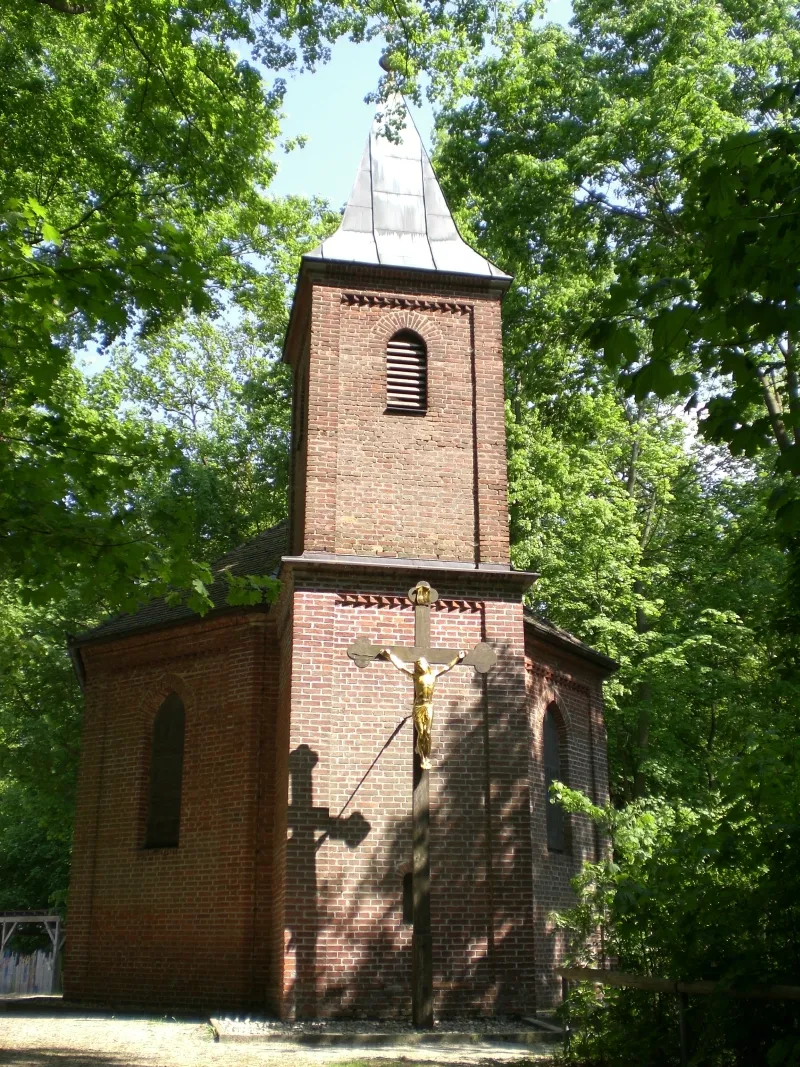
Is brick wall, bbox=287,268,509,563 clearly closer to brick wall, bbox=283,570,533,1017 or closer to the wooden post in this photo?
brick wall, bbox=283,570,533,1017

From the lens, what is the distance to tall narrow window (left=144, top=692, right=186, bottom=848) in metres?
15.5

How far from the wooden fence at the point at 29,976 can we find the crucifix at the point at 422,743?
2250 centimetres

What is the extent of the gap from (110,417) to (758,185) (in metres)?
19.6

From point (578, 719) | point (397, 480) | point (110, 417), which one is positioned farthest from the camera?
point (110, 417)

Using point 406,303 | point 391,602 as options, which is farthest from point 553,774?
point 406,303

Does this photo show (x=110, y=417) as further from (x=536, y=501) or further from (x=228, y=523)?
(x=536, y=501)

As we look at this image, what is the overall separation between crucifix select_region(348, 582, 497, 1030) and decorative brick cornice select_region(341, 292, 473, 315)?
4.97 metres

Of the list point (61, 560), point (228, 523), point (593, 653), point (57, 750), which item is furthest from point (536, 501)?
point (61, 560)

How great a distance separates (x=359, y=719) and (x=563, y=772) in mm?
5161

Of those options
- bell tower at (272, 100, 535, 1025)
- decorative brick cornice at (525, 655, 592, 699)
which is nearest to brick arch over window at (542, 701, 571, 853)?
decorative brick cornice at (525, 655, 592, 699)

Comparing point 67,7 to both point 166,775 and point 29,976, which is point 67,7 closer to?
point 166,775

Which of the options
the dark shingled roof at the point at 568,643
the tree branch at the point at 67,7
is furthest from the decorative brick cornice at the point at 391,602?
the tree branch at the point at 67,7

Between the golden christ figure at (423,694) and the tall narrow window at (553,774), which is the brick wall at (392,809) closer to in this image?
the golden christ figure at (423,694)

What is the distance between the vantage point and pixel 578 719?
693 inches
